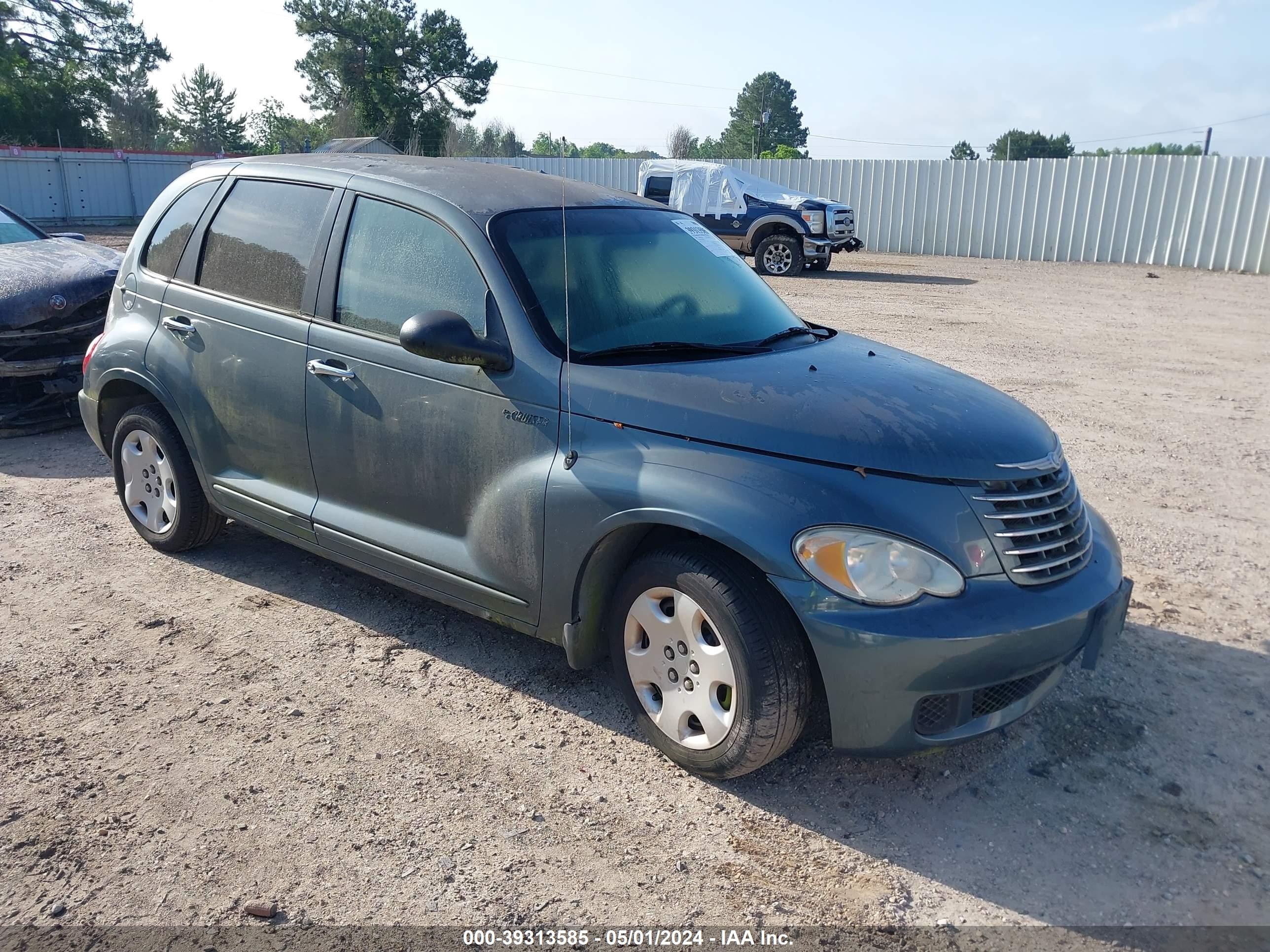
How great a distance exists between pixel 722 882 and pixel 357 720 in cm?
152

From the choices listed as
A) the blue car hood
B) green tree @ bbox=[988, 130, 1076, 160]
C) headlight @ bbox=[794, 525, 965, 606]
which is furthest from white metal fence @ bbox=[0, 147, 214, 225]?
green tree @ bbox=[988, 130, 1076, 160]

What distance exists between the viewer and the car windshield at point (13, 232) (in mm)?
8664

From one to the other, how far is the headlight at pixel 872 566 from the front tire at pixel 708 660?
199 millimetres

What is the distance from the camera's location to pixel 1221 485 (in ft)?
21.3

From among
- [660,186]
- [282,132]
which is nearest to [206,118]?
[282,132]

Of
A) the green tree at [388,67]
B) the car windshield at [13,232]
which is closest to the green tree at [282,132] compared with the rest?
the green tree at [388,67]

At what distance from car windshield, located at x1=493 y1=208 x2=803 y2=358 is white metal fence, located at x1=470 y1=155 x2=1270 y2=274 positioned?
65.1 feet

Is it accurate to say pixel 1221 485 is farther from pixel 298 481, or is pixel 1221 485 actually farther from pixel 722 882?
pixel 298 481

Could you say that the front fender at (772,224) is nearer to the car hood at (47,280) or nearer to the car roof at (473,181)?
the car hood at (47,280)

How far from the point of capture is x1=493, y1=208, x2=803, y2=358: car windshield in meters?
3.68

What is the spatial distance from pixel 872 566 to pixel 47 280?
7096 millimetres

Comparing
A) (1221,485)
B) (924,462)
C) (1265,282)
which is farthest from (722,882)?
(1265,282)

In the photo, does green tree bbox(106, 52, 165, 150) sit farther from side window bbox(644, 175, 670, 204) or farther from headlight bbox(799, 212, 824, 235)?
headlight bbox(799, 212, 824, 235)

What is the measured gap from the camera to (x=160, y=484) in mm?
5086
